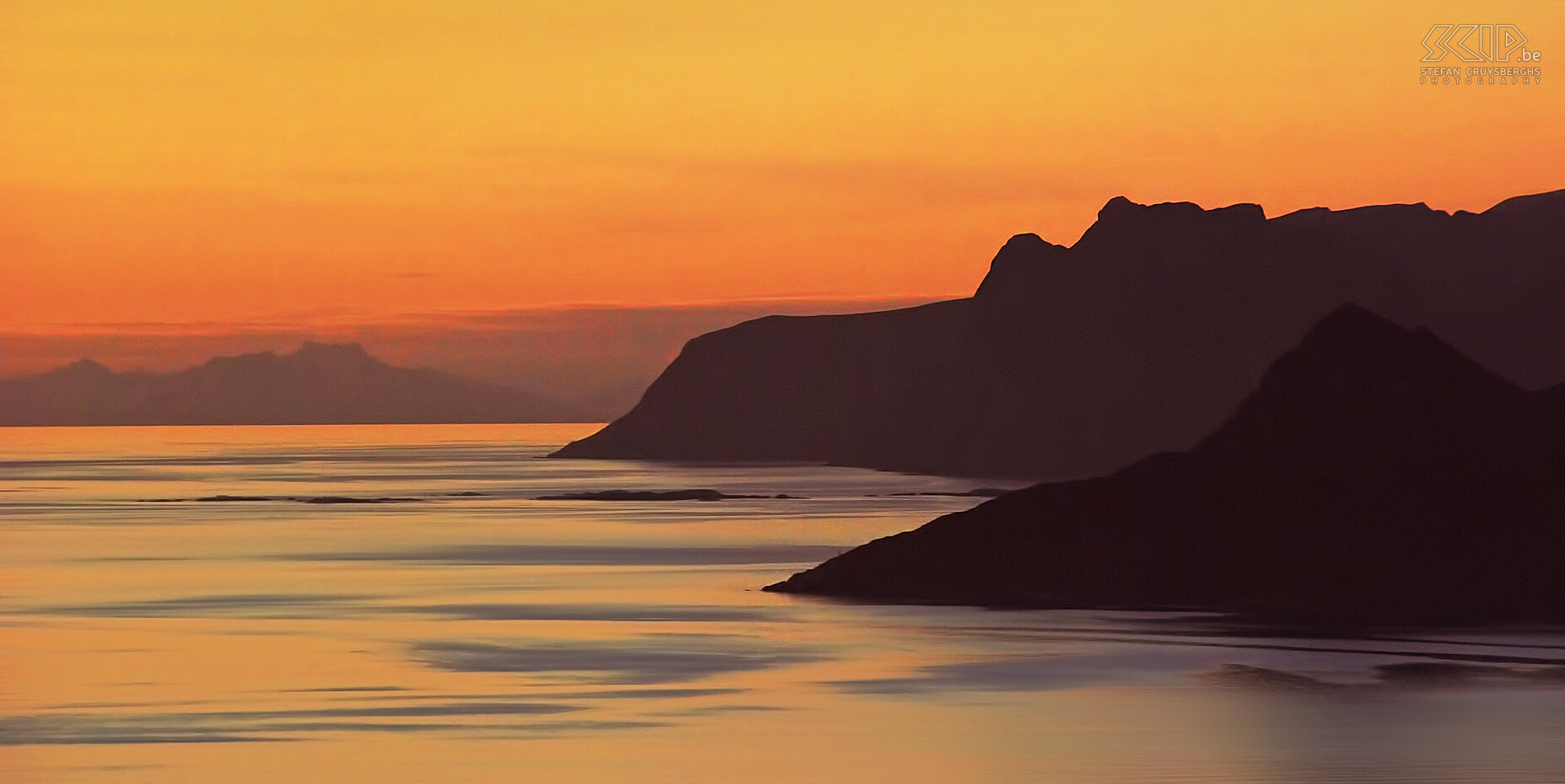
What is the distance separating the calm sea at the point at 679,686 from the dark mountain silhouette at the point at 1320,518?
313 centimetres

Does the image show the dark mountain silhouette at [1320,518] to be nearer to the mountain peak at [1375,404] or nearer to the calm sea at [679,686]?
the mountain peak at [1375,404]

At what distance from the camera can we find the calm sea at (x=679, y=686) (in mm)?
26422

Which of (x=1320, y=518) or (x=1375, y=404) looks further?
(x=1375, y=404)

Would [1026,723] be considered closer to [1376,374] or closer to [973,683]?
[973,683]

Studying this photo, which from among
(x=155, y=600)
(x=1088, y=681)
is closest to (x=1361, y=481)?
(x=1088, y=681)

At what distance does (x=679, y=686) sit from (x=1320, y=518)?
1845 cm

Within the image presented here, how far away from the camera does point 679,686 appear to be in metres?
34.8

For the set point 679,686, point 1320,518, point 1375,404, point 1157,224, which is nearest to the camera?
point 679,686

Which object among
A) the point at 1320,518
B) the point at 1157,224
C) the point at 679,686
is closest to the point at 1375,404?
the point at 1320,518

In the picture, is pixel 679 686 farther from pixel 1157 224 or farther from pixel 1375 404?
pixel 1157 224

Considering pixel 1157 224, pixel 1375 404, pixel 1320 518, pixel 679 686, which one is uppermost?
pixel 1157 224

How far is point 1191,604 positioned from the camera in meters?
46.9

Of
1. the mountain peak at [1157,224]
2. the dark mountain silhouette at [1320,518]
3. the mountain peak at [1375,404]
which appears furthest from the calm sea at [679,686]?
the mountain peak at [1157,224]

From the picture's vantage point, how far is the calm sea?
2642 cm
